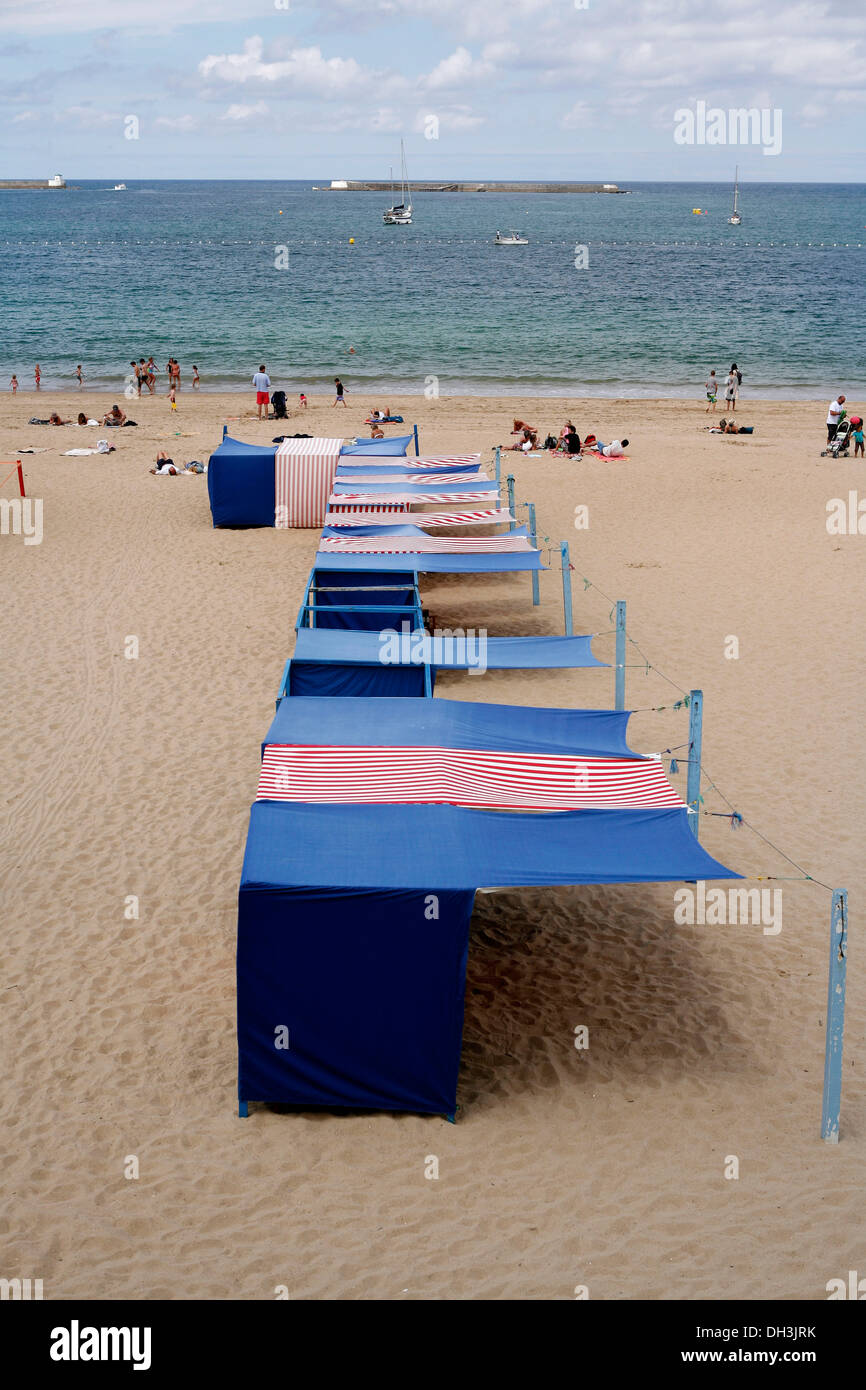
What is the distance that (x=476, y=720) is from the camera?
9.22m

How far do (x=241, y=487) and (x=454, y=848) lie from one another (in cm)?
1373

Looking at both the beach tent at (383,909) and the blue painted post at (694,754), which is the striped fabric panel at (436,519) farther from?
the beach tent at (383,909)

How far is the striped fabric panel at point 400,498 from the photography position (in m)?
17.5

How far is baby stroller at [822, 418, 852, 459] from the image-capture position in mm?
24547

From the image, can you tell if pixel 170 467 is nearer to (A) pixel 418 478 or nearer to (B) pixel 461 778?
(A) pixel 418 478

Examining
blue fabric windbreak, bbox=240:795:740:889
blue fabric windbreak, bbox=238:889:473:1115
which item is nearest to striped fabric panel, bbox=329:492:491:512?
blue fabric windbreak, bbox=240:795:740:889

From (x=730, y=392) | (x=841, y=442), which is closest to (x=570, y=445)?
(x=841, y=442)

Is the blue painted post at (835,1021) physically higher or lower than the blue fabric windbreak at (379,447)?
lower

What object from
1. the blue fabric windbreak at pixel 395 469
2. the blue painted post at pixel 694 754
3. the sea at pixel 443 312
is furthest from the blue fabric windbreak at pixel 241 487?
the sea at pixel 443 312

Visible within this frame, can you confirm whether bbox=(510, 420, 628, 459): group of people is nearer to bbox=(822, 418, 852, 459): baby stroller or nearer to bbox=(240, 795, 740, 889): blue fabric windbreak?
bbox=(822, 418, 852, 459): baby stroller

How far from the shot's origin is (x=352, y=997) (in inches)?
259

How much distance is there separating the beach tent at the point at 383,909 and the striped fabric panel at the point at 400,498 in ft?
33.7

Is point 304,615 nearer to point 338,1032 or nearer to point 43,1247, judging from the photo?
point 338,1032
